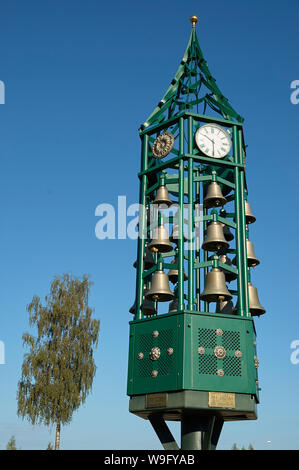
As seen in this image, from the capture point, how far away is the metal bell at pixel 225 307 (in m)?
17.4

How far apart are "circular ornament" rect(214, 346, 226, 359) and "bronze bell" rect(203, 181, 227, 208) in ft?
15.5

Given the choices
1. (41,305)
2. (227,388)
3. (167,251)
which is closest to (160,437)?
(227,388)

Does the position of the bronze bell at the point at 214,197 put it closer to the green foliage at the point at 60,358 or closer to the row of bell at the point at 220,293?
the row of bell at the point at 220,293

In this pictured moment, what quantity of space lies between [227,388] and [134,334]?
3.09 m

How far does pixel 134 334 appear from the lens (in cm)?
1623

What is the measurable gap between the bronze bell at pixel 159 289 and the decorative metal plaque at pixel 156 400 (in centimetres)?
288

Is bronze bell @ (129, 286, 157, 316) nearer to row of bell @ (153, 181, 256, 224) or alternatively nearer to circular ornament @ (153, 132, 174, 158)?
row of bell @ (153, 181, 256, 224)

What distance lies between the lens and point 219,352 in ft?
49.2

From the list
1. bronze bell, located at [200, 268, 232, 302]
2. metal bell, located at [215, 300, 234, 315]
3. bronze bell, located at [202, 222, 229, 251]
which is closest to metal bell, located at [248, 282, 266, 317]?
metal bell, located at [215, 300, 234, 315]

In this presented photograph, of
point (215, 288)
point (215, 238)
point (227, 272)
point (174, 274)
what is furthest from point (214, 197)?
point (174, 274)

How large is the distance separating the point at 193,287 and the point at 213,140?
5071 mm

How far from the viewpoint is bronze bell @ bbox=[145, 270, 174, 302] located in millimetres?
16531

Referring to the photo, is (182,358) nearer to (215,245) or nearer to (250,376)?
(250,376)

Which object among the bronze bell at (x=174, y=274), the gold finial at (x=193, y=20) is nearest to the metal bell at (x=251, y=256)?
the bronze bell at (x=174, y=274)
